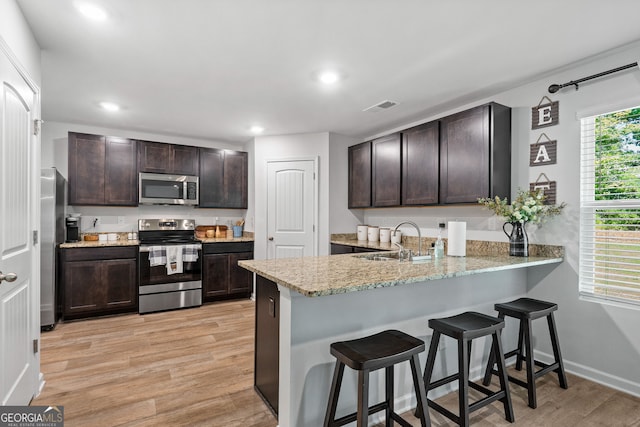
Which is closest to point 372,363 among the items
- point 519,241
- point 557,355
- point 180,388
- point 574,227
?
point 180,388

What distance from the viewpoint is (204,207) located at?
500 cm

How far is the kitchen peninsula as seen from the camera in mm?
1769

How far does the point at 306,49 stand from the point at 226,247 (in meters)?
3.18

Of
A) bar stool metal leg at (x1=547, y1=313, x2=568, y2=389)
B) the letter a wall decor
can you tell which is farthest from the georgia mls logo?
the letter a wall decor

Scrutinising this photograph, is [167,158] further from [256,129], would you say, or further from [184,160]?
[256,129]

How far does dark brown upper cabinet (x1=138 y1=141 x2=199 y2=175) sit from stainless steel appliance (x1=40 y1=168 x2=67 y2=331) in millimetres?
1094

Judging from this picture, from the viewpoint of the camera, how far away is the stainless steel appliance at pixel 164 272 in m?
4.21

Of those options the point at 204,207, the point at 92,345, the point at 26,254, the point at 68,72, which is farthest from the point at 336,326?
the point at 204,207

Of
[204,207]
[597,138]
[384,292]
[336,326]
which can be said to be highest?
[597,138]

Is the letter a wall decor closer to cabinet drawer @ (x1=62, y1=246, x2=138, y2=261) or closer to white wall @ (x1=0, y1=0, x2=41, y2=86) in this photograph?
white wall @ (x1=0, y1=0, x2=41, y2=86)

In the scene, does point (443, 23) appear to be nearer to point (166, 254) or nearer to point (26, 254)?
point (26, 254)

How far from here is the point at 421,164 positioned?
3619 millimetres

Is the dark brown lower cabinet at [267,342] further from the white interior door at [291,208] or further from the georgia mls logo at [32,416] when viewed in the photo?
the white interior door at [291,208]

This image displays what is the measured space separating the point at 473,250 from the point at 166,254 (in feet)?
12.1
